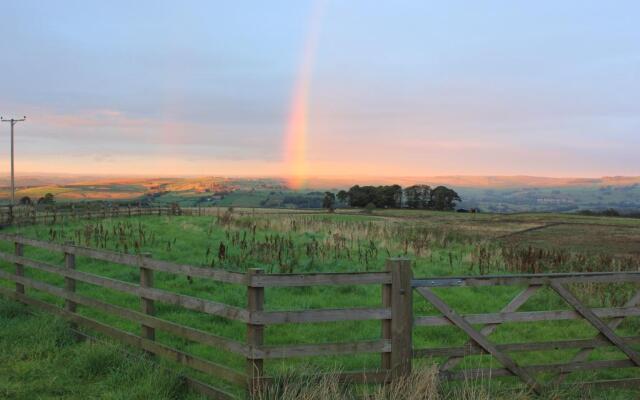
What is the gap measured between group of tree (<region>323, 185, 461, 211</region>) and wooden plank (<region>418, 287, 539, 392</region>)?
3798 inches

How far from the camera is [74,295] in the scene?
8.31 meters

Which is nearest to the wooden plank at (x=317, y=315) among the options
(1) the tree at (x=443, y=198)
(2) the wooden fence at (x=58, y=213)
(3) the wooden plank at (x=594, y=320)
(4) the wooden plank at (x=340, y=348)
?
(4) the wooden plank at (x=340, y=348)

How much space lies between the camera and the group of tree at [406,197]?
10388cm

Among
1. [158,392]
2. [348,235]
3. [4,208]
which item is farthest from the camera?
[4,208]

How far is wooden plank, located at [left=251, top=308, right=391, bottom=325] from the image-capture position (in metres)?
5.21

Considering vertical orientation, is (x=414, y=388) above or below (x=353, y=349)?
below

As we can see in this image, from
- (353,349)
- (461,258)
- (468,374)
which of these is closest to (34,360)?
(353,349)

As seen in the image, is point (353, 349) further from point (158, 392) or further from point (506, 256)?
point (506, 256)

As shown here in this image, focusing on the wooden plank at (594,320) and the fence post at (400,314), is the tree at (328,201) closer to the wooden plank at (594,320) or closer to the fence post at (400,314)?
the wooden plank at (594,320)

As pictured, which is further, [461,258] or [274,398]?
[461,258]

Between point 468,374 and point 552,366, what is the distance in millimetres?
1146

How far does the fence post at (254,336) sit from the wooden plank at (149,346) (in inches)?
5.5

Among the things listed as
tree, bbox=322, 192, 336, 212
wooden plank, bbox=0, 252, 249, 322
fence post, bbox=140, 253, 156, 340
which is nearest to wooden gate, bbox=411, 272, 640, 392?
wooden plank, bbox=0, 252, 249, 322

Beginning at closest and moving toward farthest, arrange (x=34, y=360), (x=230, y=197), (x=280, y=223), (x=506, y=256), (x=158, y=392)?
(x=158, y=392), (x=34, y=360), (x=506, y=256), (x=280, y=223), (x=230, y=197)
